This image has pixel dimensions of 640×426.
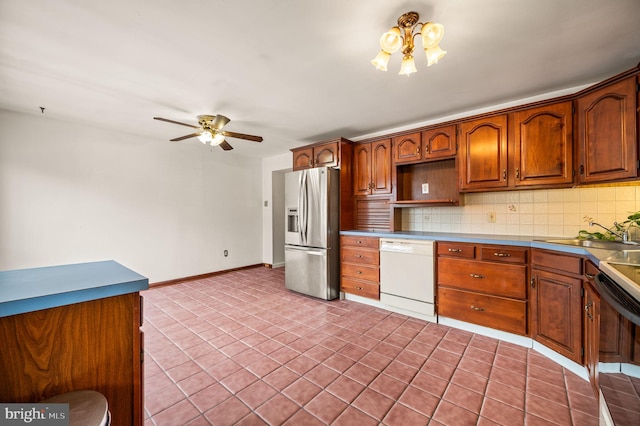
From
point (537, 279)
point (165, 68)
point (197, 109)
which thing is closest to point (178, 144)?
point (197, 109)

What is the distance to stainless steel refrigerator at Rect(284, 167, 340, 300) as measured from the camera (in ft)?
11.8

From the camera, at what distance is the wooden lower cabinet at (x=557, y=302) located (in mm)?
1942

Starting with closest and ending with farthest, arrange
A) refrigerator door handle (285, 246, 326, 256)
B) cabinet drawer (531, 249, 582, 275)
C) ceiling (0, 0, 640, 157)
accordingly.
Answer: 1. ceiling (0, 0, 640, 157)
2. cabinet drawer (531, 249, 582, 275)
3. refrigerator door handle (285, 246, 326, 256)

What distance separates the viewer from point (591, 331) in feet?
5.72

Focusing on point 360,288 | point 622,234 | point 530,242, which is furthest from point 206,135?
point 622,234

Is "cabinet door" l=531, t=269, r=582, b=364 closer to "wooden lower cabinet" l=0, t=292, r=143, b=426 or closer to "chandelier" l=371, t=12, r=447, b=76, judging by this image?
"chandelier" l=371, t=12, r=447, b=76

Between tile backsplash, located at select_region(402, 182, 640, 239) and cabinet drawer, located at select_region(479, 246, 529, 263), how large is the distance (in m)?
0.65

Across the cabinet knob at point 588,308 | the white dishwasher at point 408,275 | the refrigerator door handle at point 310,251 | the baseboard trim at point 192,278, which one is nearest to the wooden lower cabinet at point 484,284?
the white dishwasher at point 408,275

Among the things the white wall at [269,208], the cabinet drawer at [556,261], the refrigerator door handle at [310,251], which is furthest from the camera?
the white wall at [269,208]

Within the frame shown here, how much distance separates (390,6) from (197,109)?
2.38 meters

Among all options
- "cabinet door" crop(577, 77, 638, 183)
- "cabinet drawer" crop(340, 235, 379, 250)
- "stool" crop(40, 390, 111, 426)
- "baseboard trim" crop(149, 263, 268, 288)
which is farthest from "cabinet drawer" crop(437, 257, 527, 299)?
"baseboard trim" crop(149, 263, 268, 288)

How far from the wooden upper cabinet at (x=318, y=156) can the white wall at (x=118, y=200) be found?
5.69 ft

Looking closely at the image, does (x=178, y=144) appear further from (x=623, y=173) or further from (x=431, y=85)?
(x=623, y=173)

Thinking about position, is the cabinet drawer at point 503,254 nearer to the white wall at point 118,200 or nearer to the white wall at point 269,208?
the white wall at point 269,208
